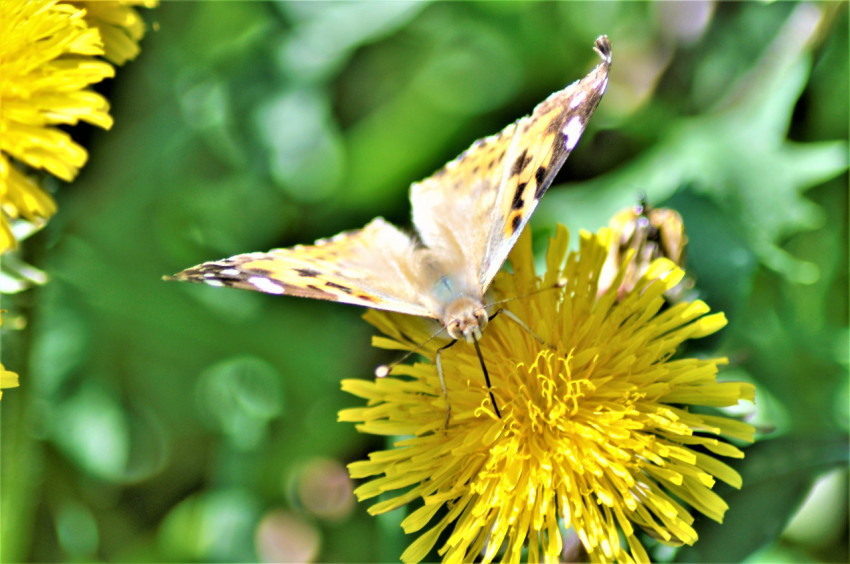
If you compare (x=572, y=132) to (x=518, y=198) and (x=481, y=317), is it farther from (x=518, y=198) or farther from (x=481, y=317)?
(x=481, y=317)

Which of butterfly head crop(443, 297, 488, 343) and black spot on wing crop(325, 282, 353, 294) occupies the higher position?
black spot on wing crop(325, 282, 353, 294)

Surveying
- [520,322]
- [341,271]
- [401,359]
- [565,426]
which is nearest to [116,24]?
[341,271]

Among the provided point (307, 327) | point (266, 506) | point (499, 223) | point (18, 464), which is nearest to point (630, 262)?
point (499, 223)

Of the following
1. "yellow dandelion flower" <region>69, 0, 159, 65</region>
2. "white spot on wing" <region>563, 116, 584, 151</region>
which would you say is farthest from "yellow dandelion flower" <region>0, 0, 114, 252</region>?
"white spot on wing" <region>563, 116, 584, 151</region>

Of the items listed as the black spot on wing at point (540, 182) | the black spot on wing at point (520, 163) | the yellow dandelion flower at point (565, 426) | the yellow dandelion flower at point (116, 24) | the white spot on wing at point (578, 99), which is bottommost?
the yellow dandelion flower at point (565, 426)

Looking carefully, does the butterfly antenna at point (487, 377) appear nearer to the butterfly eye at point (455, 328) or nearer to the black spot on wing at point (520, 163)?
the butterfly eye at point (455, 328)

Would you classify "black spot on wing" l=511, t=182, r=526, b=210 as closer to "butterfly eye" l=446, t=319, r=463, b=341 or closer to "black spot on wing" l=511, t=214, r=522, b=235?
"black spot on wing" l=511, t=214, r=522, b=235

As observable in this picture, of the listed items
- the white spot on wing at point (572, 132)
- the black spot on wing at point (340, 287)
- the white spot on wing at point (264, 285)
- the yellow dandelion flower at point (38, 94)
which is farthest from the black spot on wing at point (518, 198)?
the yellow dandelion flower at point (38, 94)
